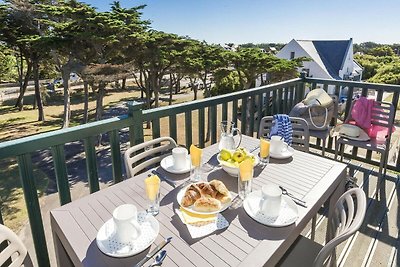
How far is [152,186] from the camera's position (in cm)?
122

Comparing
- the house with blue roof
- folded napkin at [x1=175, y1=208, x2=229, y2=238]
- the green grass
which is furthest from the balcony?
the house with blue roof

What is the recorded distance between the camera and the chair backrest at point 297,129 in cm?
254

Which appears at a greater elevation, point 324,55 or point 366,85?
point 324,55

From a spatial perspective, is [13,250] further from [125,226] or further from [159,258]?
[159,258]

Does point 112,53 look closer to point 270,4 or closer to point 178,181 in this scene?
point 270,4

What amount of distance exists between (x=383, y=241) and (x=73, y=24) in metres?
13.8

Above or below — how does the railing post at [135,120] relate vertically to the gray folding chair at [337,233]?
above

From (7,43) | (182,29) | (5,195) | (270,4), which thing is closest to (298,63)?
(270,4)

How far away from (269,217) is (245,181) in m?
0.21

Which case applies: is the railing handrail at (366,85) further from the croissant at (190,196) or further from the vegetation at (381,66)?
the vegetation at (381,66)

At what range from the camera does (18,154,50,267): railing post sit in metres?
1.57

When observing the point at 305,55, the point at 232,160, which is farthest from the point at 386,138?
the point at 305,55

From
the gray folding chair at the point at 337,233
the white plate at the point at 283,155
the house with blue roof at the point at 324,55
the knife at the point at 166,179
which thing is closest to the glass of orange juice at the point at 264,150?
the white plate at the point at 283,155

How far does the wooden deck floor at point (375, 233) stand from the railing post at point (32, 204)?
2.06 metres
